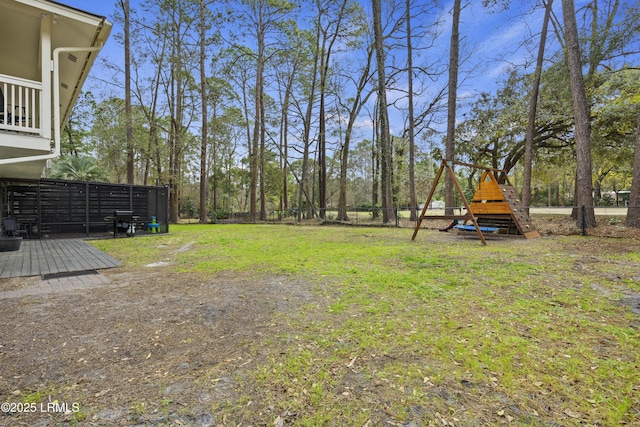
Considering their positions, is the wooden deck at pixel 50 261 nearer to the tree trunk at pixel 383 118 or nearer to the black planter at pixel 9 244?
the black planter at pixel 9 244

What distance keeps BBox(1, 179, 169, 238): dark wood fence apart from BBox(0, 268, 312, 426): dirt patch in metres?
7.89

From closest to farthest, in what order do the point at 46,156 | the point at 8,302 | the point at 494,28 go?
the point at 8,302, the point at 46,156, the point at 494,28

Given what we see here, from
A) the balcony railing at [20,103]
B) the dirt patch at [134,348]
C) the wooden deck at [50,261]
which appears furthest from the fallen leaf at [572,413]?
the balcony railing at [20,103]

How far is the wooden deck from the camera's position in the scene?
4.68m

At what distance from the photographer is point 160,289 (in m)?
3.80

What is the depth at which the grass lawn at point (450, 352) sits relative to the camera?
5.14 feet

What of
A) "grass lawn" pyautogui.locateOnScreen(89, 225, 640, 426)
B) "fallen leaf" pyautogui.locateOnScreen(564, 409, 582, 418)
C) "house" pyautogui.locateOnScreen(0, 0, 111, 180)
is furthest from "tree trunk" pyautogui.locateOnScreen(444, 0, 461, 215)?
"house" pyautogui.locateOnScreen(0, 0, 111, 180)

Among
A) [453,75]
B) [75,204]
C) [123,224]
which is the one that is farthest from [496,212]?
[75,204]

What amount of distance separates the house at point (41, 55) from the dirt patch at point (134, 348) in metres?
2.01

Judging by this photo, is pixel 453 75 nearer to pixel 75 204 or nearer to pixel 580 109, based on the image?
pixel 580 109

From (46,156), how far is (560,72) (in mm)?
15165

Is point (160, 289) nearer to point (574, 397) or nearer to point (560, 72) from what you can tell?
point (574, 397)

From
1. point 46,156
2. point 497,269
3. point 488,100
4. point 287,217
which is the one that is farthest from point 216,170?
point 497,269

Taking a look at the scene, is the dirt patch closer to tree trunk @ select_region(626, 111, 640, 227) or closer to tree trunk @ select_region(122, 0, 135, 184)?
tree trunk @ select_region(626, 111, 640, 227)
